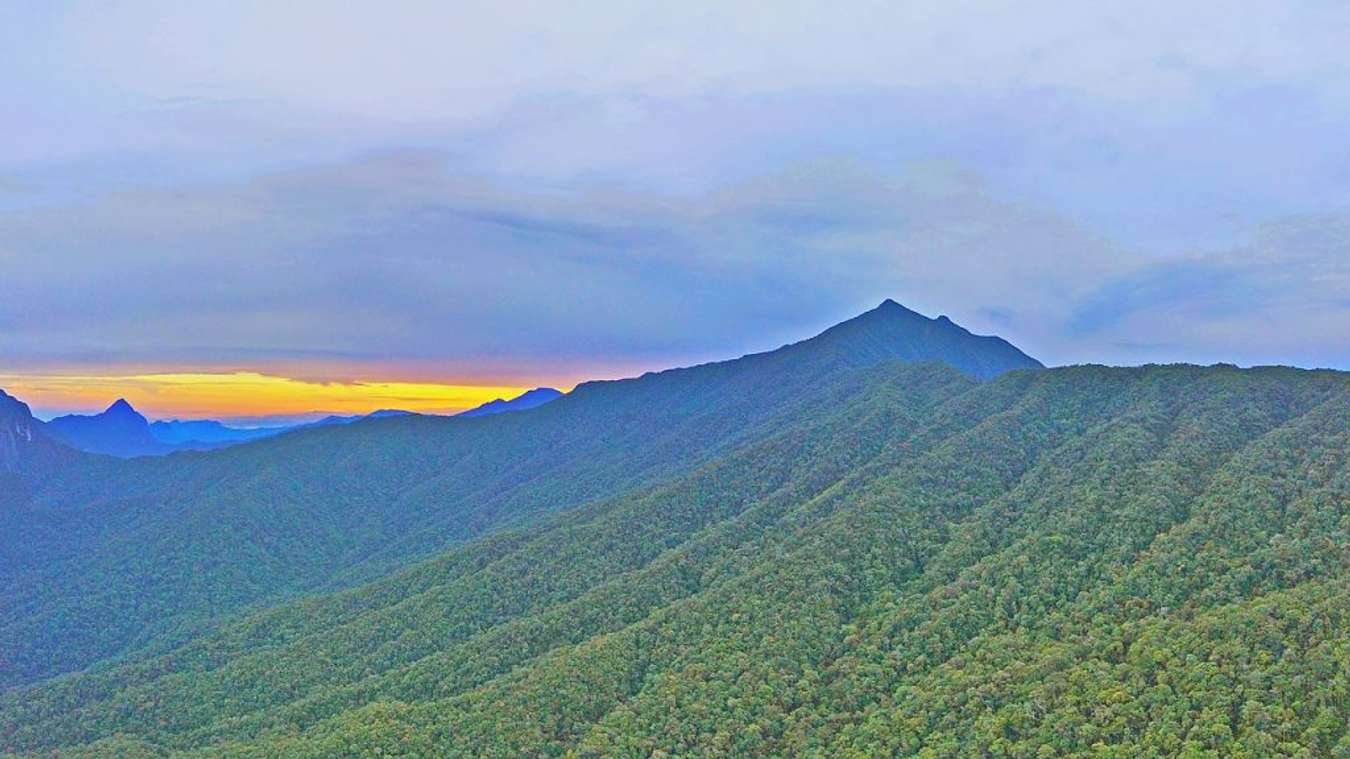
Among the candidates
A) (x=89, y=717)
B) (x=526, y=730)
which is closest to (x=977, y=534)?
(x=526, y=730)

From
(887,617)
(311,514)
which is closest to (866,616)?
(887,617)

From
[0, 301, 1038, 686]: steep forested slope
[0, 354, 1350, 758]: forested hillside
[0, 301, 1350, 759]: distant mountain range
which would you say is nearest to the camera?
[0, 354, 1350, 758]: forested hillside

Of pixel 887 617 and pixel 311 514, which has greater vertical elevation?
pixel 311 514

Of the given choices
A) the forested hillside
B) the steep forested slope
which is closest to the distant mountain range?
the forested hillside

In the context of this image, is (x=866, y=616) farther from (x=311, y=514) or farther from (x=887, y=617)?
(x=311, y=514)

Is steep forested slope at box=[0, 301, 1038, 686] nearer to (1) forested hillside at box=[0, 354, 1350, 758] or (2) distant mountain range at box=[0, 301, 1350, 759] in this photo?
(2) distant mountain range at box=[0, 301, 1350, 759]

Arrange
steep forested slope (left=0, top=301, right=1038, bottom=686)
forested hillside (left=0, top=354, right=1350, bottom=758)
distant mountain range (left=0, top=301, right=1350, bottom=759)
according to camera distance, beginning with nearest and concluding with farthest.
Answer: forested hillside (left=0, top=354, right=1350, bottom=758) < distant mountain range (left=0, top=301, right=1350, bottom=759) < steep forested slope (left=0, top=301, right=1038, bottom=686)

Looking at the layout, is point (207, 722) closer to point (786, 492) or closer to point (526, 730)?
point (526, 730)
